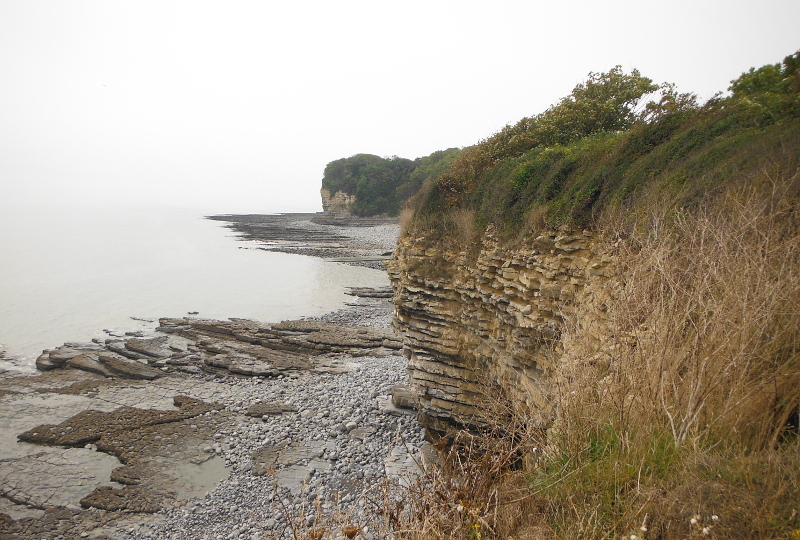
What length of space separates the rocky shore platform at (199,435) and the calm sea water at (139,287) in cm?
503

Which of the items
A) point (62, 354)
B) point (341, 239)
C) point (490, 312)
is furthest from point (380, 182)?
point (490, 312)

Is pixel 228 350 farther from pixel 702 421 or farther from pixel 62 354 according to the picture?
pixel 702 421

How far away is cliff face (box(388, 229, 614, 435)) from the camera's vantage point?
7.37 metres

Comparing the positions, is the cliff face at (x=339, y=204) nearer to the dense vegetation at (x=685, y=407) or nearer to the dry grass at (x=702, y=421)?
the dense vegetation at (x=685, y=407)

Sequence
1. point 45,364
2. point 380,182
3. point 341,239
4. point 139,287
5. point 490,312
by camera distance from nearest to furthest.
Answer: point 490,312
point 45,364
point 139,287
point 341,239
point 380,182

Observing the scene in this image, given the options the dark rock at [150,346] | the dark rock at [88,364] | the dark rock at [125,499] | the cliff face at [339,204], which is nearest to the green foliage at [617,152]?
the dark rock at [125,499]

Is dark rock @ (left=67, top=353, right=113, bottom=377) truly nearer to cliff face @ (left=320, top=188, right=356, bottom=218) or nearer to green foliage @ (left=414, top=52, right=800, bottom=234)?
green foliage @ (left=414, top=52, right=800, bottom=234)

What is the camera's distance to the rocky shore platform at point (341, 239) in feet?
161

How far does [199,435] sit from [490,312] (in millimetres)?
8721

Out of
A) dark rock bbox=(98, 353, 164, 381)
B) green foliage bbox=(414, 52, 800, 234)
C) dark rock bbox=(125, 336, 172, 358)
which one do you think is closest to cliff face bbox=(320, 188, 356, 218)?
dark rock bbox=(125, 336, 172, 358)

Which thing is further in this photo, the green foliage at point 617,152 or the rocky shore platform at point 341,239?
the rocky shore platform at point 341,239

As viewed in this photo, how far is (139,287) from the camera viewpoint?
31.8 metres

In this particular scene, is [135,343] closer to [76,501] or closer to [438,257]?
[76,501]

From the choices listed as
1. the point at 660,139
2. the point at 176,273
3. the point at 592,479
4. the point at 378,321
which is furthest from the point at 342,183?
the point at 592,479
